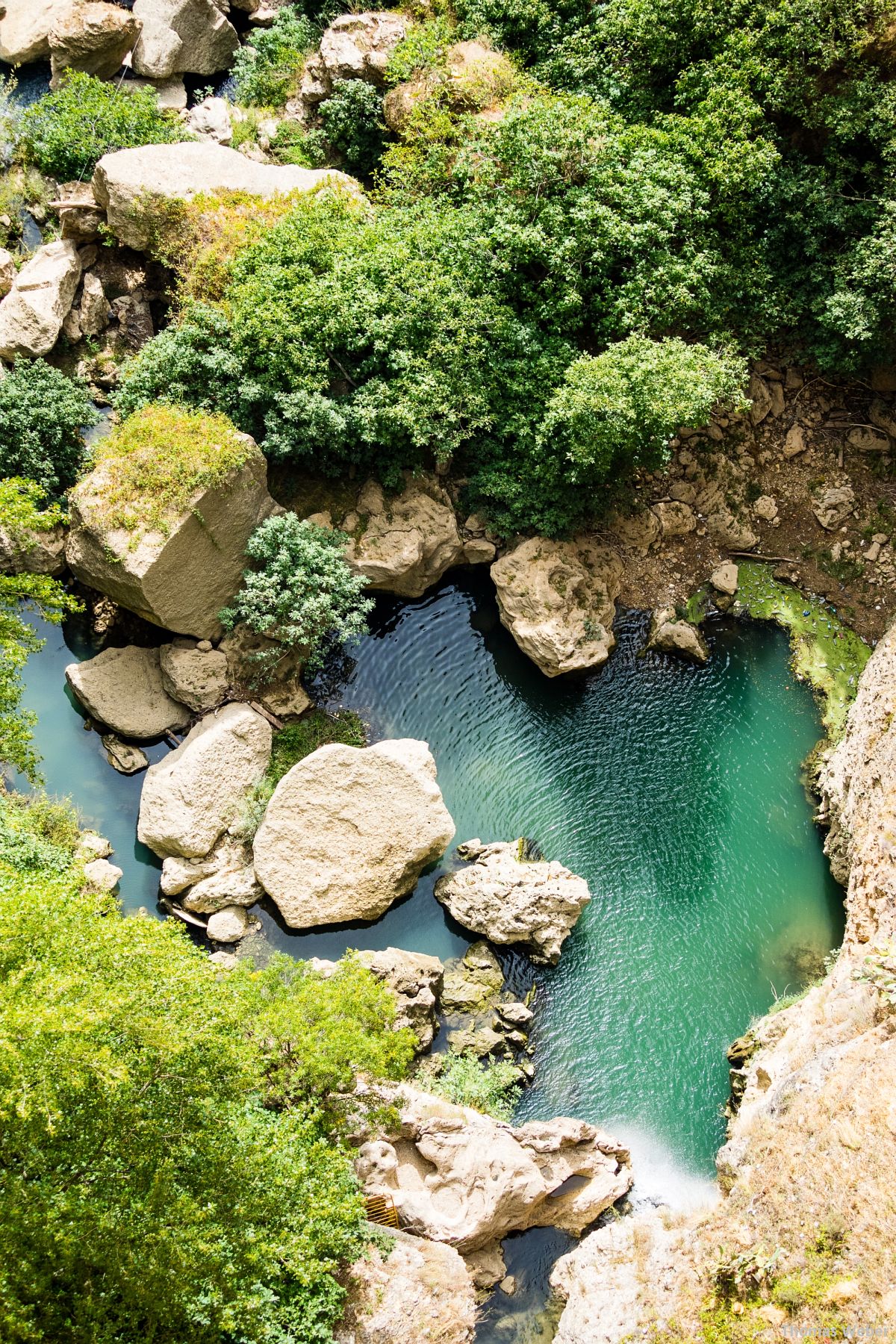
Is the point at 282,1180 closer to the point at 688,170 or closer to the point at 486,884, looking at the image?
the point at 486,884

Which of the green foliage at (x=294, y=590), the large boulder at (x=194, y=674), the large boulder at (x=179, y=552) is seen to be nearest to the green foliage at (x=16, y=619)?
the large boulder at (x=179, y=552)

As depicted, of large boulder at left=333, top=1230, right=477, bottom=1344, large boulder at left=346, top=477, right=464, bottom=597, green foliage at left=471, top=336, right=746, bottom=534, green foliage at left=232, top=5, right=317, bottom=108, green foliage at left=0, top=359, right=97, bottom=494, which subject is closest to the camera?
large boulder at left=333, top=1230, right=477, bottom=1344

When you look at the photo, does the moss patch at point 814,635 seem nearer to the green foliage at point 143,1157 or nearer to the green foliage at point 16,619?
the green foliage at point 143,1157

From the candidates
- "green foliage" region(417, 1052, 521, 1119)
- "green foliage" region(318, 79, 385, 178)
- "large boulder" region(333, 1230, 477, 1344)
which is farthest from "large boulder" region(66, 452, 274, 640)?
"large boulder" region(333, 1230, 477, 1344)

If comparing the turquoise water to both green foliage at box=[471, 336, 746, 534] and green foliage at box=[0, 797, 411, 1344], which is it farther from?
green foliage at box=[0, 797, 411, 1344]

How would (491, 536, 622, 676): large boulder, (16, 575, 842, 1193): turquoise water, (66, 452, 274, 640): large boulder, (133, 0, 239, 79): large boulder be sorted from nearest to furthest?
(16, 575, 842, 1193): turquoise water, (66, 452, 274, 640): large boulder, (491, 536, 622, 676): large boulder, (133, 0, 239, 79): large boulder
